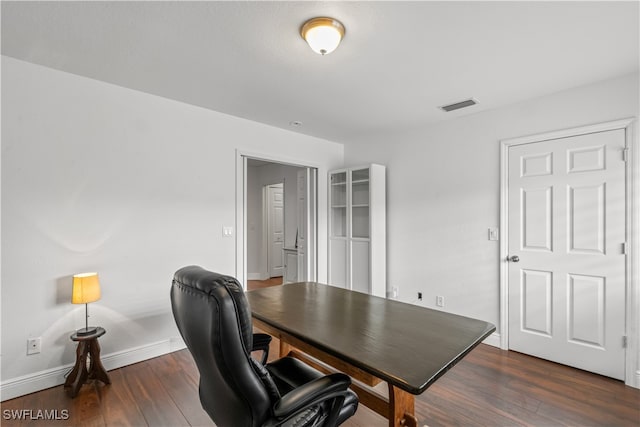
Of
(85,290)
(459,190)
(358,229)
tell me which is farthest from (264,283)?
(459,190)

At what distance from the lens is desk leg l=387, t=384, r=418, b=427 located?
1396 mm

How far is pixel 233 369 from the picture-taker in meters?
1.04

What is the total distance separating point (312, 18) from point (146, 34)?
105 centimetres

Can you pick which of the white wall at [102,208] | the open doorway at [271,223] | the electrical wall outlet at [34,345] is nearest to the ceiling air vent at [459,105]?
the white wall at [102,208]

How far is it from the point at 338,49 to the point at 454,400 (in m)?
2.55

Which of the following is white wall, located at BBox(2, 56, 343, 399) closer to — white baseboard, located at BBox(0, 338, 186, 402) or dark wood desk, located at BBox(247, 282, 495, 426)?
white baseboard, located at BBox(0, 338, 186, 402)

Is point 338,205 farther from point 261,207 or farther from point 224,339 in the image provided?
point 224,339

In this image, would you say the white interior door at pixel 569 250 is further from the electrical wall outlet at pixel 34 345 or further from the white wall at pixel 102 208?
the electrical wall outlet at pixel 34 345

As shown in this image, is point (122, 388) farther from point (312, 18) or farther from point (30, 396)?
point (312, 18)

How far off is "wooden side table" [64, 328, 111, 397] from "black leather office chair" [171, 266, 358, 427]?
155 centimetres

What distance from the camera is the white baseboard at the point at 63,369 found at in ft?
7.11

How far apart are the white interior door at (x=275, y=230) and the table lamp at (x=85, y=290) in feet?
13.4

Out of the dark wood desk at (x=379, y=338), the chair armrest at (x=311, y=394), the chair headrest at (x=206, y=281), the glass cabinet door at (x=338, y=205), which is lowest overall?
the chair armrest at (x=311, y=394)

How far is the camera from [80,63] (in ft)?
7.43
